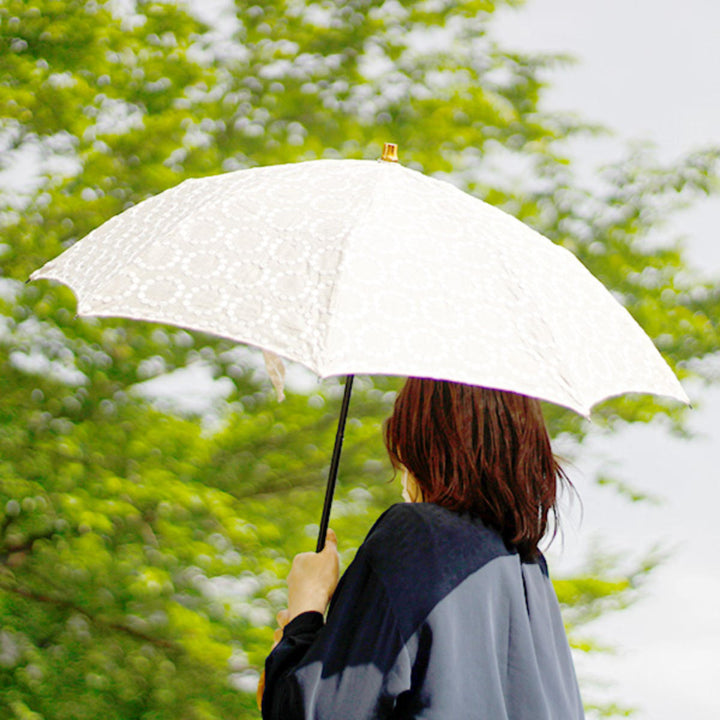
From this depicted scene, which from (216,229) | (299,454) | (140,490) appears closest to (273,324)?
(216,229)

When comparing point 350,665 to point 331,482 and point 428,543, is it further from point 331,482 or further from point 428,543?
point 331,482

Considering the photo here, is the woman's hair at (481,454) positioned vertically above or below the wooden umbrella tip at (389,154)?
below

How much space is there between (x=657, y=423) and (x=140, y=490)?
3979 millimetres

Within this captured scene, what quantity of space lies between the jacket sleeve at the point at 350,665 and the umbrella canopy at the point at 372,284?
1.31 ft

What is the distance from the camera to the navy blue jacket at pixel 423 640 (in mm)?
1417

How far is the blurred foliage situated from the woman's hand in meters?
2.52

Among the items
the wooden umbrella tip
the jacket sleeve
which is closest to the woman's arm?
the jacket sleeve

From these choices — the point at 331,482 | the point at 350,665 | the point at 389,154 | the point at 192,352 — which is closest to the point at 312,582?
the point at 350,665

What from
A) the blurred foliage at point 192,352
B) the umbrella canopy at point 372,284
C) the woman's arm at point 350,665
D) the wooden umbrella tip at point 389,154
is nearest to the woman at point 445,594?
the woman's arm at point 350,665

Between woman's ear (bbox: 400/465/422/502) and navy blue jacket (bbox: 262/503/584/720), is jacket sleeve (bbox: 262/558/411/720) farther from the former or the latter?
woman's ear (bbox: 400/465/422/502)

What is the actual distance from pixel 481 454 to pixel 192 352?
13.2ft

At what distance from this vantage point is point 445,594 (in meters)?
1.45

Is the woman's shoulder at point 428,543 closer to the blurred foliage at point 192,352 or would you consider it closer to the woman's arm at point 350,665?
the woman's arm at point 350,665

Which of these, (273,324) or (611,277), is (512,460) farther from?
(611,277)
